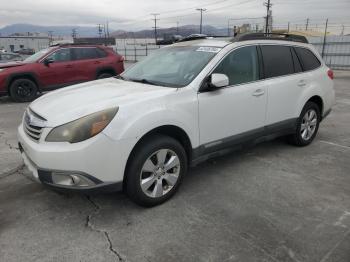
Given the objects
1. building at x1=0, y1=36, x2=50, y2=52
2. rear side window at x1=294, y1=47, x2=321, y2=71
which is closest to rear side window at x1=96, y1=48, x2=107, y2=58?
rear side window at x1=294, y1=47, x2=321, y2=71

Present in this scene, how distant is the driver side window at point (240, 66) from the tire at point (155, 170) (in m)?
1.09

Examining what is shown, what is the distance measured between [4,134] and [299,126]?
17.5ft

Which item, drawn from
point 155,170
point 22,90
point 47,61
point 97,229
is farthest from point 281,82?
point 22,90

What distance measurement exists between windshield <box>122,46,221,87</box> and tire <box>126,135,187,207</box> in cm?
75

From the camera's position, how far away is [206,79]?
12.3ft

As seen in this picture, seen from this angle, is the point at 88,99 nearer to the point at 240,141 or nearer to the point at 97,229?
the point at 97,229

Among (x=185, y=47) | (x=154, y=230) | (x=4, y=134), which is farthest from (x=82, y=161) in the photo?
(x=4, y=134)

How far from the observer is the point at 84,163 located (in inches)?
116

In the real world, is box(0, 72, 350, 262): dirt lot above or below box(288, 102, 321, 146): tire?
below

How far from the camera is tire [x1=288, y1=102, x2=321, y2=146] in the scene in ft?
17.0

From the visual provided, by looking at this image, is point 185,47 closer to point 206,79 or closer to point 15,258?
point 206,79

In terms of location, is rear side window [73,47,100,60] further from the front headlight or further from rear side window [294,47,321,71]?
the front headlight

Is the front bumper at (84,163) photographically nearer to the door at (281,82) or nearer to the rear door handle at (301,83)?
the door at (281,82)

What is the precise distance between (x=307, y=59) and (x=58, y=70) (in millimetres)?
7440
